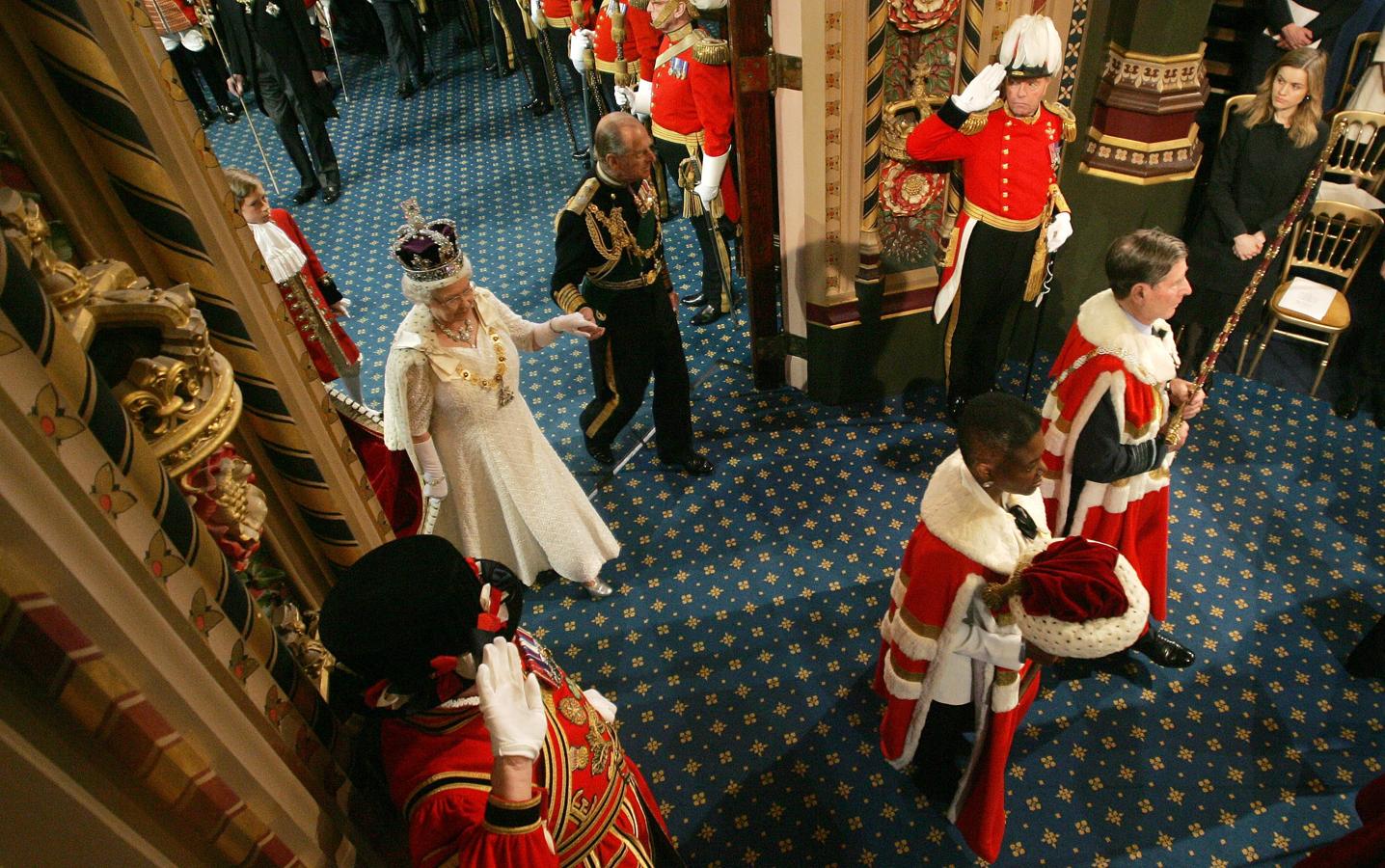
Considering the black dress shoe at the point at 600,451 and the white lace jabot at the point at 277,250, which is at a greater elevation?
the white lace jabot at the point at 277,250

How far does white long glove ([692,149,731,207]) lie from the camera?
15.1 ft

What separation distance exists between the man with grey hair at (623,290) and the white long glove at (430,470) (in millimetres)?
873

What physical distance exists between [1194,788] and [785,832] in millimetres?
1384

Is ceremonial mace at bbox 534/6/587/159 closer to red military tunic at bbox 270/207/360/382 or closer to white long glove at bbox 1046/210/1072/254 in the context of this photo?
red military tunic at bbox 270/207/360/382

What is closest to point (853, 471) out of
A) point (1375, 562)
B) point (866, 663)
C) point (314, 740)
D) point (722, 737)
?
point (866, 663)

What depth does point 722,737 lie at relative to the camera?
3105mm

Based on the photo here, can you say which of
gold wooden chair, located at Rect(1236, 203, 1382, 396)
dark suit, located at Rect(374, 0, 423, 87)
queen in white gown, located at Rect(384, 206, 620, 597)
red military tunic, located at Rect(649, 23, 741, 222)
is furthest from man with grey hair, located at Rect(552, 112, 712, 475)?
dark suit, located at Rect(374, 0, 423, 87)

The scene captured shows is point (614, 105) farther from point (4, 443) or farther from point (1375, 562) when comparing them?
point (4, 443)

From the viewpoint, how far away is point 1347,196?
4391 millimetres

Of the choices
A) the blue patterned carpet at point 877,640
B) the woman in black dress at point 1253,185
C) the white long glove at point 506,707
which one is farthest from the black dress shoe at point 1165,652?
the white long glove at point 506,707

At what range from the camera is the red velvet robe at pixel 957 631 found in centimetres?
210

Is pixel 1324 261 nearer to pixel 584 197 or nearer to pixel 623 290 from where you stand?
pixel 623 290

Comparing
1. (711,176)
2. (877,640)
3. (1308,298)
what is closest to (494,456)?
(877,640)

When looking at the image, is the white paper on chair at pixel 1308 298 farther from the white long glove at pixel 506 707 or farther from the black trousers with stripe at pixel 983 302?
the white long glove at pixel 506 707
